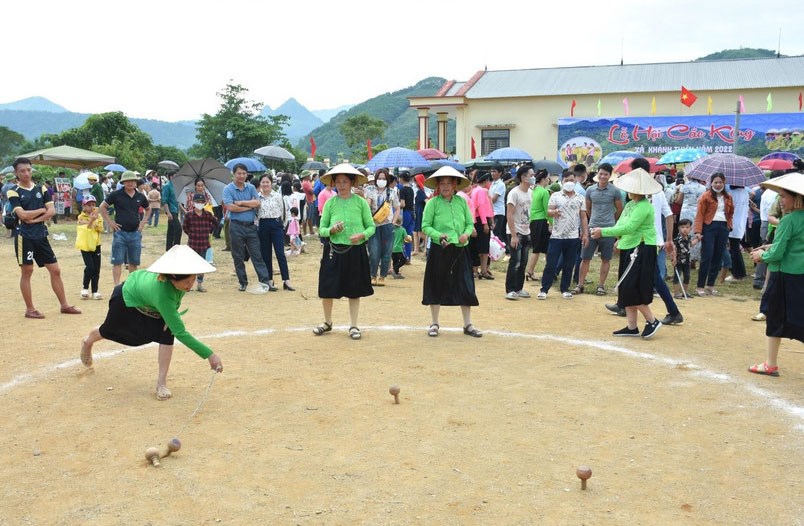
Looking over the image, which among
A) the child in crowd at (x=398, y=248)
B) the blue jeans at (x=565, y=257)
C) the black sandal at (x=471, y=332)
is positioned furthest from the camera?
the child in crowd at (x=398, y=248)

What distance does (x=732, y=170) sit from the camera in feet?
38.1

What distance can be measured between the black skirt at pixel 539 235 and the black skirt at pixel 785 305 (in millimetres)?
4669

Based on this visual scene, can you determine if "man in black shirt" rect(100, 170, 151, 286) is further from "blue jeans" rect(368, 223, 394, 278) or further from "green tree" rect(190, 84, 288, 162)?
"green tree" rect(190, 84, 288, 162)

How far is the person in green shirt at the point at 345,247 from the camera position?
829 centimetres

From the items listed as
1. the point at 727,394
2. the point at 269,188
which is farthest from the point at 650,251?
the point at 269,188

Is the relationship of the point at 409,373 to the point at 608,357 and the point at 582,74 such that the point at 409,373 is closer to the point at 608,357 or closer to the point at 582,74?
the point at 608,357

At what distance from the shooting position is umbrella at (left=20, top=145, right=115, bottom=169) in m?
27.1

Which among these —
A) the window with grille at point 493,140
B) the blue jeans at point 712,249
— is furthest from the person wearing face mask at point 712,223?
the window with grille at point 493,140

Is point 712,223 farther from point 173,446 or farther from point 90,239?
point 90,239

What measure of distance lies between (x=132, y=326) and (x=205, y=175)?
27.8 feet

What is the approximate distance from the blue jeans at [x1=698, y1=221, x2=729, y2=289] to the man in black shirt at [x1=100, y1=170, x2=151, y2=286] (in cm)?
900

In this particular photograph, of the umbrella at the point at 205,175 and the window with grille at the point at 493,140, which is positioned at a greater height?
the window with grille at the point at 493,140

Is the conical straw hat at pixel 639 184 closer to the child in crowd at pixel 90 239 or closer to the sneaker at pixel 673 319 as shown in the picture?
the sneaker at pixel 673 319

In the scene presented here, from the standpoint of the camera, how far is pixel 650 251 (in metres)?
8.32
